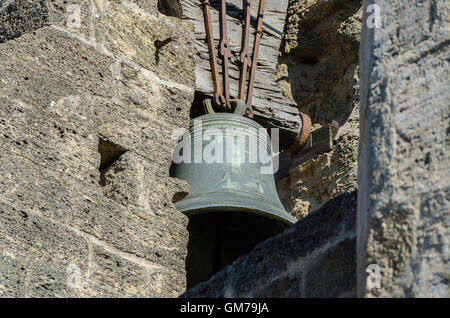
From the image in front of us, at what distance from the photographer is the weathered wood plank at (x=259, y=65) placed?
15.4ft

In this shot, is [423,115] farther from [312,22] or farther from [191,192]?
[312,22]

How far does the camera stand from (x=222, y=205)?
4.14 meters

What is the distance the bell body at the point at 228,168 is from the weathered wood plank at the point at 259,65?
7.6 inches

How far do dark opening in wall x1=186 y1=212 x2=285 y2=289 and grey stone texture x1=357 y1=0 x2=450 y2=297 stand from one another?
1.82m

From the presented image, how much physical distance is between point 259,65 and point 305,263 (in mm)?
2312

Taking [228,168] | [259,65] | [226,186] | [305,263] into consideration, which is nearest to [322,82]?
[259,65]

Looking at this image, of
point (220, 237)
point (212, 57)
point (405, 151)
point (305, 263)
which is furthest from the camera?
point (212, 57)

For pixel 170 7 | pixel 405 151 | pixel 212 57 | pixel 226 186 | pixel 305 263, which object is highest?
pixel 170 7

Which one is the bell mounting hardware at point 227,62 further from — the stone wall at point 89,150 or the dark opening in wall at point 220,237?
the dark opening in wall at point 220,237

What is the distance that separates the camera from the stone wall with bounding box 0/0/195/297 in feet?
11.6

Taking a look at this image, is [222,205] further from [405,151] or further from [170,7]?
[405,151]

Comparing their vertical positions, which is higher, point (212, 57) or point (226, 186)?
point (212, 57)

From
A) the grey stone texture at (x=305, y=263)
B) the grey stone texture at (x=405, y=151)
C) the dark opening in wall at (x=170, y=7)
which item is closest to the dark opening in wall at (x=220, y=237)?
the dark opening in wall at (x=170, y=7)
